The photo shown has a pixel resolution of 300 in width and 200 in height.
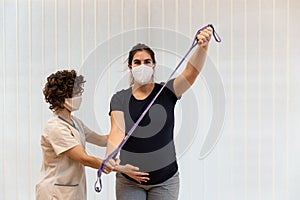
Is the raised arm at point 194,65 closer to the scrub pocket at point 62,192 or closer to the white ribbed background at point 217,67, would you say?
the scrub pocket at point 62,192

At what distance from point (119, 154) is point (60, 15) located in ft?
2.94

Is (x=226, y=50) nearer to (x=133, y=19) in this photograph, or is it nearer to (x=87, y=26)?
(x=133, y=19)

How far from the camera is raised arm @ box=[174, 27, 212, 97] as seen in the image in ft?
5.36

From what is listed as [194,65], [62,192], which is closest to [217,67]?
[194,65]

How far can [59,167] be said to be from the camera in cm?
175

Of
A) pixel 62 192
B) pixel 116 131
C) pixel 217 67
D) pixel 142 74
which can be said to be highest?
pixel 217 67

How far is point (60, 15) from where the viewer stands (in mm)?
2350

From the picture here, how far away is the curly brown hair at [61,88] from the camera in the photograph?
5.79 feet

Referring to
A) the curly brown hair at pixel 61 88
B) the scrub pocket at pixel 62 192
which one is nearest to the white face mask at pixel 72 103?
the curly brown hair at pixel 61 88

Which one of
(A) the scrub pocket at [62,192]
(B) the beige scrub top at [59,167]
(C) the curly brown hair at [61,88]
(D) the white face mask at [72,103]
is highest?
(C) the curly brown hair at [61,88]

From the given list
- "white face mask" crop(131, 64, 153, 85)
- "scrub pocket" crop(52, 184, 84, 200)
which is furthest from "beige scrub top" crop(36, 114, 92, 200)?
"white face mask" crop(131, 64, 153, 85)

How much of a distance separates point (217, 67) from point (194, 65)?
2.23ft

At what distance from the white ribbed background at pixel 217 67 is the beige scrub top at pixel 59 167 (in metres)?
0.60

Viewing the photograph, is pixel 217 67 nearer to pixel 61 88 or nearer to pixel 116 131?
pixel 116 131
